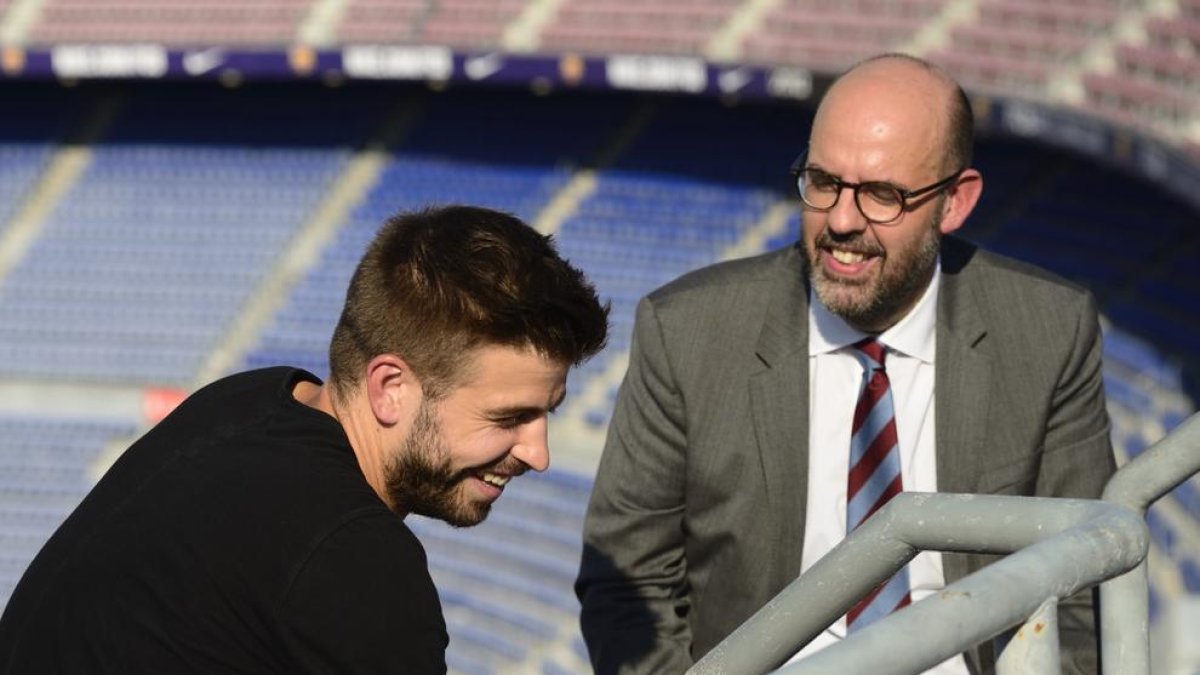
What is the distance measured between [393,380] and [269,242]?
52.3 ft

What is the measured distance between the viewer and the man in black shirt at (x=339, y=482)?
1.73 metres

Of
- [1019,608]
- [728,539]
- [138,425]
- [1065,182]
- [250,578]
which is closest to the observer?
[1019,608]

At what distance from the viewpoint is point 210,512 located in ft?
5.86

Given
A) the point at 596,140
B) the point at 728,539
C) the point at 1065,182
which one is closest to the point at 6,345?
the point at 596,140

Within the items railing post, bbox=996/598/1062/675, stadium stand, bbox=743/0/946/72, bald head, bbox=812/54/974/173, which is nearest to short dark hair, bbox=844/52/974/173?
bald head, bbox=812/54/974/173

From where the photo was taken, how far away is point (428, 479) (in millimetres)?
1975

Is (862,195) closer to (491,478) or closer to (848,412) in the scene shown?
(848,412)

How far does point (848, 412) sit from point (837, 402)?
3 cm

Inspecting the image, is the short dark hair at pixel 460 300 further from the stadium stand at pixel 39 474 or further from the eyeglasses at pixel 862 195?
the stadium stand at pixel 39 474

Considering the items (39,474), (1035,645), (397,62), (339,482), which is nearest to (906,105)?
(339,482)

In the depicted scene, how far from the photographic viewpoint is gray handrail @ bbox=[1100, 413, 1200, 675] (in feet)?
4.97

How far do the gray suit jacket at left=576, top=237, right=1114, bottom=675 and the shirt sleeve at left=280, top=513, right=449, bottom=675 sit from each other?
1036 mm

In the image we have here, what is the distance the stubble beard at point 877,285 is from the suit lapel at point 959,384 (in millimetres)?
85

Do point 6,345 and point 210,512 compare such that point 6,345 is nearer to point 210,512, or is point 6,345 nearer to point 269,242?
point 269,242
